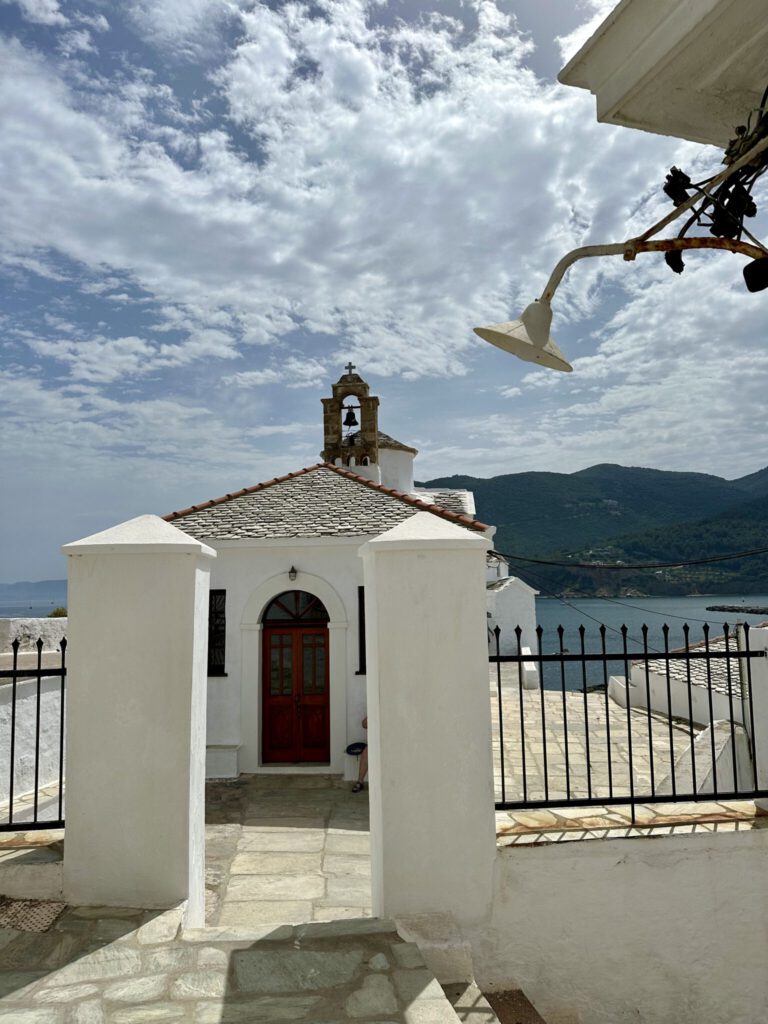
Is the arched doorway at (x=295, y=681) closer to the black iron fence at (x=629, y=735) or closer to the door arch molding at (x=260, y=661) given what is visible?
the door arch molding at (x=260, y=661)

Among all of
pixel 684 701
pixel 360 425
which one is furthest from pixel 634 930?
pixel 360 425

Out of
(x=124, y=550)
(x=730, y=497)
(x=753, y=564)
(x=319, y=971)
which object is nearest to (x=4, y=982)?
(x=319, y=971)

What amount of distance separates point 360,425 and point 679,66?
14417 millimetres

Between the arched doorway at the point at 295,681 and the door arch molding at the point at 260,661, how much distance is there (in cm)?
16

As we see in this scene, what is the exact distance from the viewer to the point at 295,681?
9836 millimetres

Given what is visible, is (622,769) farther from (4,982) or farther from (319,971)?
(4,982)

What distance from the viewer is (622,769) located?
755 centimetres

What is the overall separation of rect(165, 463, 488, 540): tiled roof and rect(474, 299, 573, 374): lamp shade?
5999mm

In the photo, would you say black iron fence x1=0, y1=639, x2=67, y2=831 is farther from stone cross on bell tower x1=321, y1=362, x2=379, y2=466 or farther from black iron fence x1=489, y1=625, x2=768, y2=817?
stone cross on bell tower x1=321, y1=362, x2=379, y2=466

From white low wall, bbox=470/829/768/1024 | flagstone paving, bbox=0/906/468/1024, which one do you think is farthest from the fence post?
flagstone paving, bbox=0/906/468/1024

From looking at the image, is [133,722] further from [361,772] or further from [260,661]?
[260,661]

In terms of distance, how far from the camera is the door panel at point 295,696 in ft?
31.7

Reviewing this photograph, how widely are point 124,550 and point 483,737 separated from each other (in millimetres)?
2365

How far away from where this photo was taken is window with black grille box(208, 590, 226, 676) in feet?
32.1
